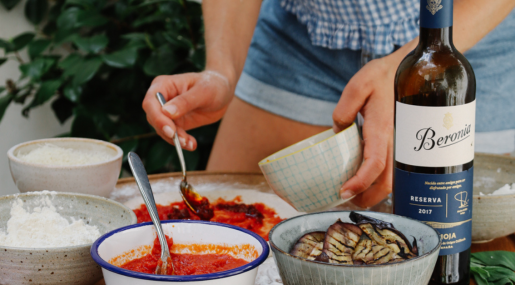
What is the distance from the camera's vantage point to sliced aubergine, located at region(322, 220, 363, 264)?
677 millimetres

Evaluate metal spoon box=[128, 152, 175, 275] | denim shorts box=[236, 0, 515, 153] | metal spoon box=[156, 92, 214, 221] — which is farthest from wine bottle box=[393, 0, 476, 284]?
denim shorts box=[236, 0, 515, 153]

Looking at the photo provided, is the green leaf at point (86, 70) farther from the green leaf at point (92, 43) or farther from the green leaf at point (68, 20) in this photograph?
the green leaf at point (68, 20)

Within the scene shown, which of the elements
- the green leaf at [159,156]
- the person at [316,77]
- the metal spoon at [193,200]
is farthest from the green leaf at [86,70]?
the metal spoon at [193,200]

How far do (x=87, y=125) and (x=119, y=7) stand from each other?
637 mm

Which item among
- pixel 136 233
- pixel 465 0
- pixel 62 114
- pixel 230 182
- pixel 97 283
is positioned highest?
pixel 465 0

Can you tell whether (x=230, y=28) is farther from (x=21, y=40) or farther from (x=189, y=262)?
(x=21, y=40)

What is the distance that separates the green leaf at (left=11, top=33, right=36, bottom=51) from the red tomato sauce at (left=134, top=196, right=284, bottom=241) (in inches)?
74.9

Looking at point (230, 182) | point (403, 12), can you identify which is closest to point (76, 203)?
point (230, 182)

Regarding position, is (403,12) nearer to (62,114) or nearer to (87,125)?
(87,125)

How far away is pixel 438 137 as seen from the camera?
703 mm

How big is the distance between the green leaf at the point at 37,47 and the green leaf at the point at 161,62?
0.70 metres

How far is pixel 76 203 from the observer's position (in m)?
0.94

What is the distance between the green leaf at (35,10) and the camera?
112 inches

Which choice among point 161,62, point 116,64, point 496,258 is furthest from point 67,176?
point 161,62
